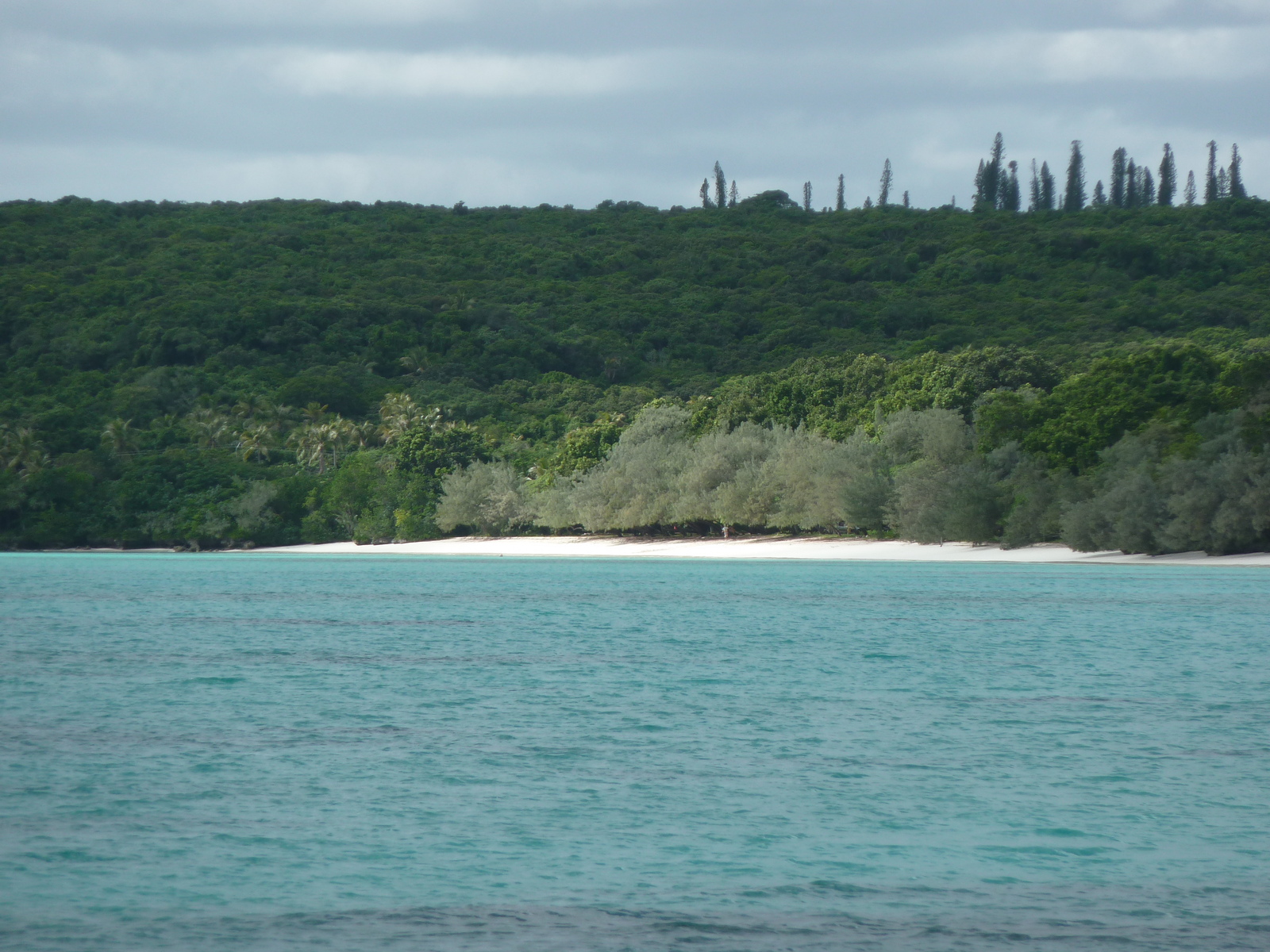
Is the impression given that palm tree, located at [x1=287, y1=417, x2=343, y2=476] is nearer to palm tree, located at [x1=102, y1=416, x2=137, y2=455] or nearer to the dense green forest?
the dense green forest

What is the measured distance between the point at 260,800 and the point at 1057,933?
7.12 meters

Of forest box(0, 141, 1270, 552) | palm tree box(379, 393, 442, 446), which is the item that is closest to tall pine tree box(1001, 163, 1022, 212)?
forest box(0, 141, 1270, 552)

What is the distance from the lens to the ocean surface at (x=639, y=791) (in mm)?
8984

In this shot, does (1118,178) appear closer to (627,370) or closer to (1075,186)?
(1075,186)

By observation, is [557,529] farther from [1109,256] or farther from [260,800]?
[260,800]

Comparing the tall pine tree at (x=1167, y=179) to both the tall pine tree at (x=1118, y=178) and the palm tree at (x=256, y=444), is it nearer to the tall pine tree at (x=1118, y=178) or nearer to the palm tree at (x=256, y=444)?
the tall pine tree at (x=1118, y=178)

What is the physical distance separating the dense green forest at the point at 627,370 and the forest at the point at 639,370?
0.26 metres

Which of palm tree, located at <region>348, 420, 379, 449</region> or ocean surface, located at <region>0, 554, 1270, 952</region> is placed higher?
palm tree, located at <region>348, 420, 379, 449</region>

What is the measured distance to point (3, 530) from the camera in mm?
92938

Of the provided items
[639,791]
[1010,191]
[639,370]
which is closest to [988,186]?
[1010,191]

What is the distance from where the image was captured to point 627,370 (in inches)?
4441

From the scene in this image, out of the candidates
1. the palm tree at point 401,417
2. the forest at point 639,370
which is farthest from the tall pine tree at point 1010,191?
the palm tree at point 401,417

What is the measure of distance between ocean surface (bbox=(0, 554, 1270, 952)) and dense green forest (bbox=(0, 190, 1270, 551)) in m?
30.0

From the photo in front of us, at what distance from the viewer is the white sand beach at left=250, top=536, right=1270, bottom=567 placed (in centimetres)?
5591
